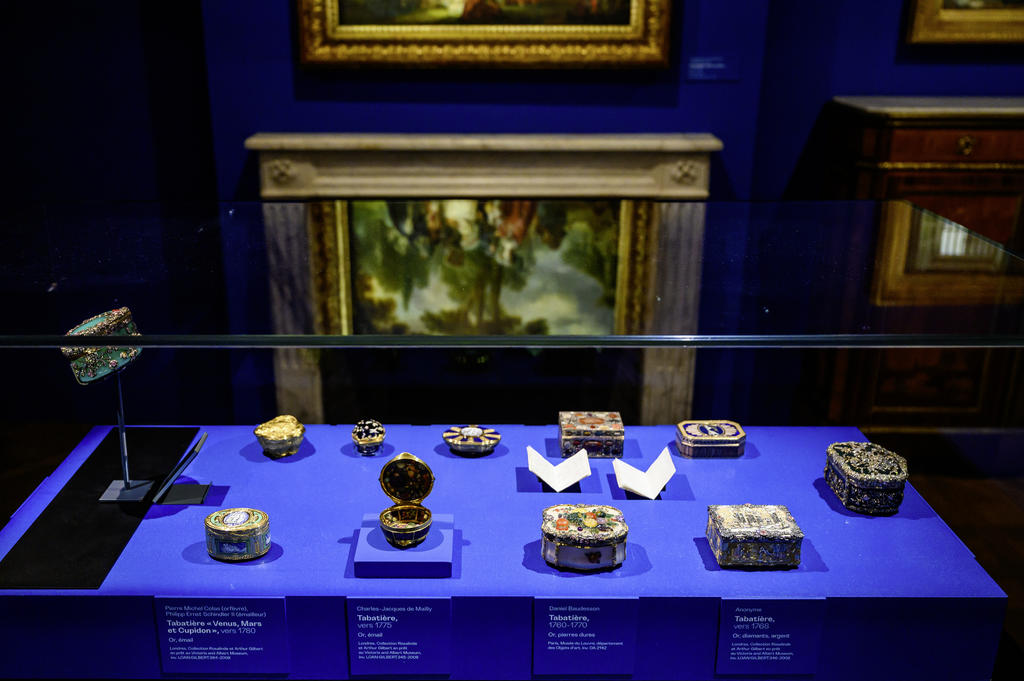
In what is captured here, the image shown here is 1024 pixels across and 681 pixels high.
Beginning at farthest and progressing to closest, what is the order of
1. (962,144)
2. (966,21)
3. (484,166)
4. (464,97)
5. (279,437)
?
1. (464,97)
2. (966,21)
3. (484,166)
4. (962,144)
5. (279,437)

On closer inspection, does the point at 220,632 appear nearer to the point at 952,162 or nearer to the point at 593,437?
the point at 593,437

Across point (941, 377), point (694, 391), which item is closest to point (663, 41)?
point (941, 377)

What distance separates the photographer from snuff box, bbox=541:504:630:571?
1.60m

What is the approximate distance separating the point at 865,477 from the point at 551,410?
29.6 inches

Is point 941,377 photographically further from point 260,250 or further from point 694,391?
point 260,250

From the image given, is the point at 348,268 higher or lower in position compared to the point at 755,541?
higher

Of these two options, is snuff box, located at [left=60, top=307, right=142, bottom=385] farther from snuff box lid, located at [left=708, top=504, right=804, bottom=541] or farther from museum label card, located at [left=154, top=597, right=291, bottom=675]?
snuff box lid, located at [left=708, top=504, right=804, bottom=541]

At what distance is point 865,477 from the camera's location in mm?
1810

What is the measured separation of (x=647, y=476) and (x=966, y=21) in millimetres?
3532

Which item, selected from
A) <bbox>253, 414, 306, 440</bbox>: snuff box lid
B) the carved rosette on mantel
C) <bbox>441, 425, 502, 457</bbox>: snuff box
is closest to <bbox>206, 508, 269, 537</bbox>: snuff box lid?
<bbox>253, 414, 306, 440</bbox>: snuff box lid

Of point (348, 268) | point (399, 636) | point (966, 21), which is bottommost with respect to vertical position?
point (399, 636)

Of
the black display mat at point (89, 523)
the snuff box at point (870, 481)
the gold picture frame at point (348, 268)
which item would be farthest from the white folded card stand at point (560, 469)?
the black display mat at point (89, 523)

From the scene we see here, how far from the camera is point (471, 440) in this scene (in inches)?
80.7

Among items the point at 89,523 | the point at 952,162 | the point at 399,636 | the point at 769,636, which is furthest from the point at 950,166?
the point at 89,523
